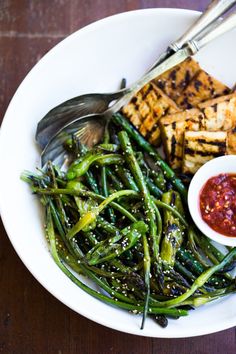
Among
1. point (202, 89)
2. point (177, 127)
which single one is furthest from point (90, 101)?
point (202, 89)

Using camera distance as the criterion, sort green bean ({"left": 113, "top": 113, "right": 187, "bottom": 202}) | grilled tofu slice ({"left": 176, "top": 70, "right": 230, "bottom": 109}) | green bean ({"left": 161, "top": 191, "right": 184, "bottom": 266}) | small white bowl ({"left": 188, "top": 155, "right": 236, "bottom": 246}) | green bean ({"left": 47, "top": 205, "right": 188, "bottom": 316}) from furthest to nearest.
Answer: grilled tofu slice ({"left": 176, "top": 70, "right": 230, "bottom": 109}) → green bean ({"left": 113, "top": 113, "right": 187, "bottom": 202}) → small white bowl ({"left": 188, "top": 155, "right": 236, "bottom": 246}) → green bean ({"left": 161, "top": 191, "right": 184, "bottom": 266}) → green bean ({"left": 47, "top": 205, "right": 188, "bottom": 316})

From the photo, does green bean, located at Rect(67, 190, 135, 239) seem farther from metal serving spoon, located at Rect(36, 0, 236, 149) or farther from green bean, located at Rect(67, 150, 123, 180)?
metal serving spoon, located at Rect(36, 0, 236, 149)

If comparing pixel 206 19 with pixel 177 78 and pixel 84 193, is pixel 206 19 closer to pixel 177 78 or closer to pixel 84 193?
pixel 177 78

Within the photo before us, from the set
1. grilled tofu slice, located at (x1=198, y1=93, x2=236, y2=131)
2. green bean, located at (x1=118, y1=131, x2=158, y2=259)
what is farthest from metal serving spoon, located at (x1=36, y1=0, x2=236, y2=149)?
grilled tofu slice, located at (x1=198, y1=93, x2=236, y2=131)

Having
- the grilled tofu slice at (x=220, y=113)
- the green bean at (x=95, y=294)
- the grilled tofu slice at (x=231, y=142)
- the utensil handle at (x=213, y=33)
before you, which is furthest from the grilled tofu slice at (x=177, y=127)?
the green bean at (x=95, y=294)

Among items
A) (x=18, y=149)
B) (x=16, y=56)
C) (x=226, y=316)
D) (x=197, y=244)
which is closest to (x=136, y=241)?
(x=197, y=244)

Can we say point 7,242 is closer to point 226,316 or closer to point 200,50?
point 226,316

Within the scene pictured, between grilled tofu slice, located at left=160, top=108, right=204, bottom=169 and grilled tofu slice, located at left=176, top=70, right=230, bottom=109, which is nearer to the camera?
grilled tofu slice, located at left=160, top=108, right=204, bottom=169
